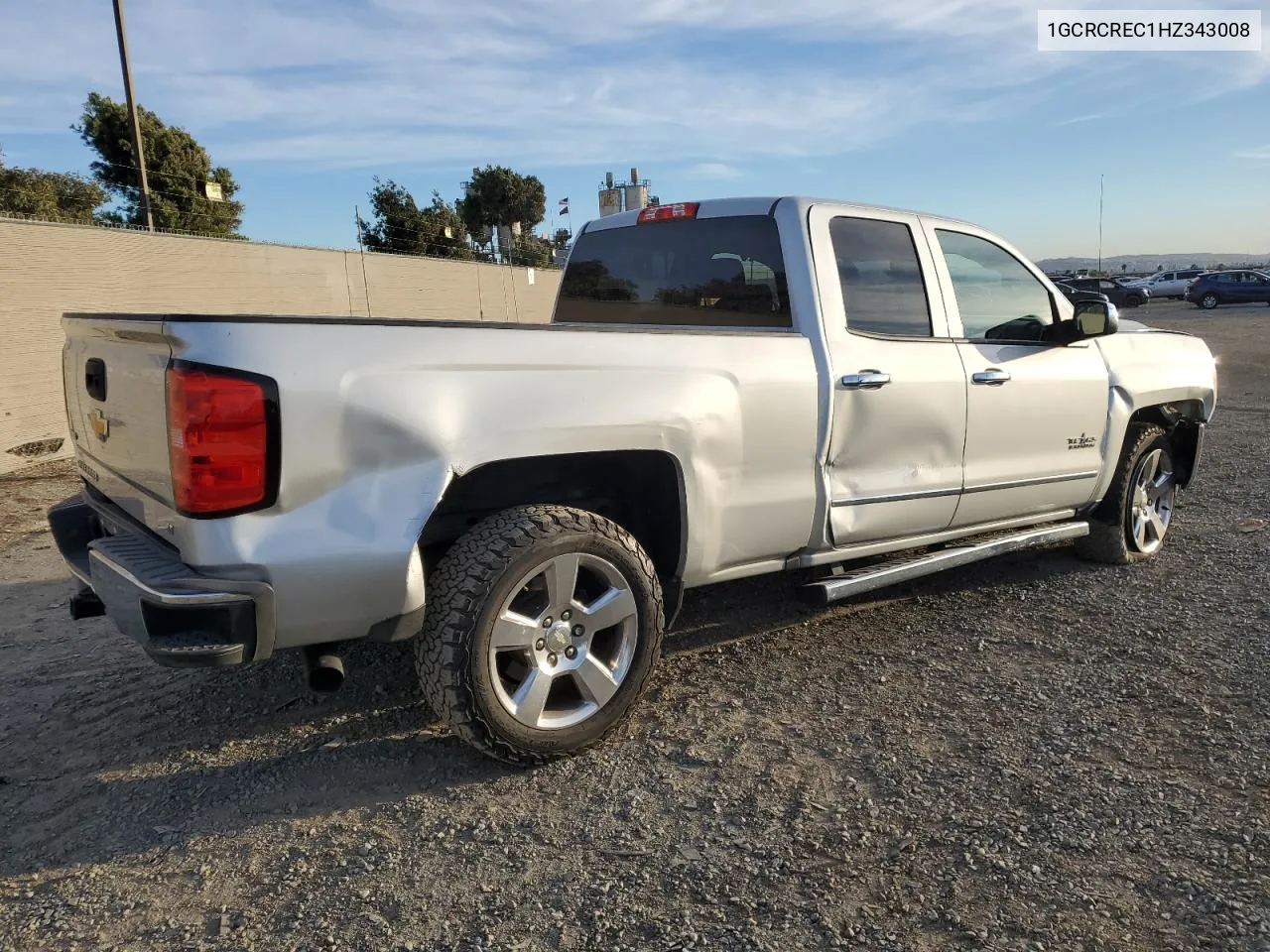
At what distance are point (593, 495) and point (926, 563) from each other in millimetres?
1537

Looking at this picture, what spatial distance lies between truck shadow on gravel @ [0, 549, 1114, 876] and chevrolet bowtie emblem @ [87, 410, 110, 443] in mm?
1064

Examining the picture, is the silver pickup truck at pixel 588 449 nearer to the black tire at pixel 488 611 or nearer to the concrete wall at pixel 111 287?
the black tire at pixel 488 611

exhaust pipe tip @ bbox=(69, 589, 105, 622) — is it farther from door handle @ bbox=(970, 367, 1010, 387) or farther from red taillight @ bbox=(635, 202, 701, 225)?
door handle @ bbox=(970, 367, 1010, 387)

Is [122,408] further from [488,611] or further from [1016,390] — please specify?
[1016,390]

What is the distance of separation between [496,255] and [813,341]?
21808 mm

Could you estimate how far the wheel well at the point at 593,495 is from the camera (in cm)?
305

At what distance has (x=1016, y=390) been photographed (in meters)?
4.20

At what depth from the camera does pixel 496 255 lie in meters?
24.2

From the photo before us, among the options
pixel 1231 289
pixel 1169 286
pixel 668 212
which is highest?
pixel 1169 286

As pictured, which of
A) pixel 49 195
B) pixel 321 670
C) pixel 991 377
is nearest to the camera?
pixel 321 670

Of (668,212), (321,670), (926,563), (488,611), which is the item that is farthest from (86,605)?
(926,563)

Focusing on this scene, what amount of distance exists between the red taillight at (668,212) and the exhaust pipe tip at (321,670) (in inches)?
98.6

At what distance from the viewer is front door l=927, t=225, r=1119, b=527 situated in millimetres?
4109

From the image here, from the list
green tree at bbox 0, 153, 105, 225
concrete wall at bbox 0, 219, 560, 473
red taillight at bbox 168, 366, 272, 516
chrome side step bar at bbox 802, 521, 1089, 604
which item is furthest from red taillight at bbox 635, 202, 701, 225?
green tree at bbox 0, 153, 105, 225
